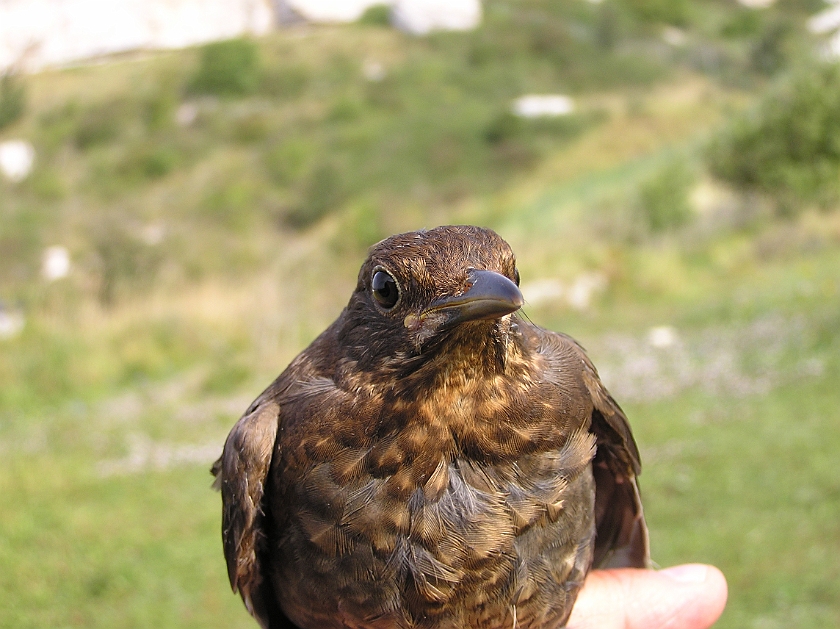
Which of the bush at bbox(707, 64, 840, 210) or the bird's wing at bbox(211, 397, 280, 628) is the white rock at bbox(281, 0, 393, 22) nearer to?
the bush at bbox(707, 64, 840, 210)

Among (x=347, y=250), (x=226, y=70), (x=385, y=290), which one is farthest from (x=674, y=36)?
(x=385, y=290)

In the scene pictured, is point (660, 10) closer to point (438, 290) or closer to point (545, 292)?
point (545, 292)

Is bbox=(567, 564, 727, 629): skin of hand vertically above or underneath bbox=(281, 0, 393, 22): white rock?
above

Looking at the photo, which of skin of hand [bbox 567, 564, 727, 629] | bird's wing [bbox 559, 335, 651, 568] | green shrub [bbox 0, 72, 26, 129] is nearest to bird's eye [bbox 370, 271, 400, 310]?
bird's wing [bbox 559, 335, 651, 568]

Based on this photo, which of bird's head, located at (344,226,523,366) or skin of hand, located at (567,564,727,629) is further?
skin of hand, located at (567,564,727,629)

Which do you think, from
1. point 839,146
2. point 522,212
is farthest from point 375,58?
point 839,146

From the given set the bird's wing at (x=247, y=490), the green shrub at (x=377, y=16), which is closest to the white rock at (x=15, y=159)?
the green shrub at (x=377, y=16)

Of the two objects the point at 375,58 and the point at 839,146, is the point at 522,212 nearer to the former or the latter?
the point at 839,146
